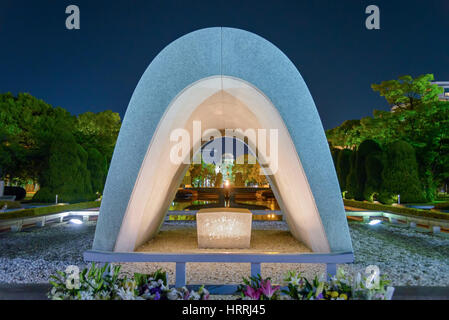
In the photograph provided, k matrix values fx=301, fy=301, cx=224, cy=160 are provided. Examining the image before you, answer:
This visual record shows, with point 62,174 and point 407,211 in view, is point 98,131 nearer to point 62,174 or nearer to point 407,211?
point 62,174

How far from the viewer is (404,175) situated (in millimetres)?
16062

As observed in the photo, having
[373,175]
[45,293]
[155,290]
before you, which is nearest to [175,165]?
[45,293]

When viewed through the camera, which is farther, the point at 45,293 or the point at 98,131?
the point at 98,131

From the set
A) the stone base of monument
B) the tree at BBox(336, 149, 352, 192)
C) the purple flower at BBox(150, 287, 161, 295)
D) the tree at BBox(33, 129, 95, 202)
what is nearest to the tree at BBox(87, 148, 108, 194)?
the tree at BBox(33, 129, 95, 202)

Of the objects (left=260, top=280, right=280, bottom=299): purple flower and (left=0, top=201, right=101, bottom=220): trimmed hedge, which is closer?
(left=260, top=280, right=280, bottom=299): purple flower

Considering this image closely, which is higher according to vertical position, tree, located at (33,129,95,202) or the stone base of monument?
tree, located at (33,129,95,202)

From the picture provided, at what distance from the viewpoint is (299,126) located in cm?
517

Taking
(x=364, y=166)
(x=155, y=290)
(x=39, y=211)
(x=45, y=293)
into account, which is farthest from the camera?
(x=364, y=166)

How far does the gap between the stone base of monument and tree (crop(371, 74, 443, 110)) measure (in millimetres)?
22039

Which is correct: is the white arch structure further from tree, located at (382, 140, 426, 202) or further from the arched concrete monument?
tree, located at (382, 140, 426, 202)

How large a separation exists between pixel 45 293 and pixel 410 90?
2679 centimetres

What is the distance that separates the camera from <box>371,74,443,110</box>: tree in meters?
22.6
